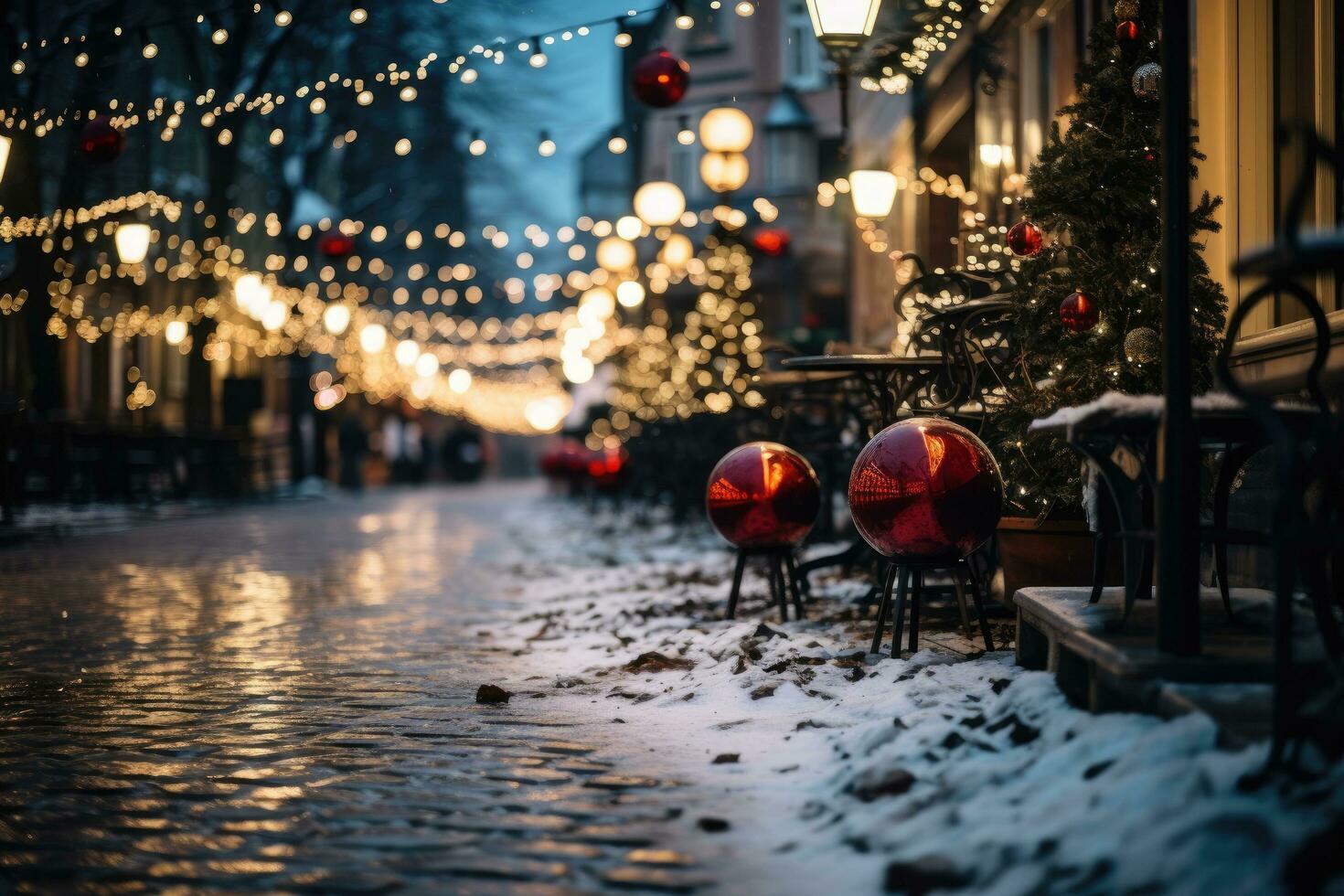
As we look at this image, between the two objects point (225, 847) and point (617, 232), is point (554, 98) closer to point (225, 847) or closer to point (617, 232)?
point (617, 232)

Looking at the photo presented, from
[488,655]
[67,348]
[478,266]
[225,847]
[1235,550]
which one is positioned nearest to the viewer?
[225,847]

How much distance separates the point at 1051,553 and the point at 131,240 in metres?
15.1

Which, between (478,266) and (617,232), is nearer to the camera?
(617,232)

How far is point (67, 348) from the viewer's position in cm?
3019

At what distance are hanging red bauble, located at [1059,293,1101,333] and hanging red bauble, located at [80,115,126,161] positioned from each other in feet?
28.3

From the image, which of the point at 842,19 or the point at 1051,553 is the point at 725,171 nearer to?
the point at 842,19

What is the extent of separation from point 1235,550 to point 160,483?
2451cm

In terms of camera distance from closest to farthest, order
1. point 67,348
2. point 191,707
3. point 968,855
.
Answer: point 968,855 → point 191,707 → point 67,348

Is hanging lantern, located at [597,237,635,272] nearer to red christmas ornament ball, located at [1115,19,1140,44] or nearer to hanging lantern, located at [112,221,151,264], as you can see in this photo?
hanging lantern, located at [112,221,151,264]

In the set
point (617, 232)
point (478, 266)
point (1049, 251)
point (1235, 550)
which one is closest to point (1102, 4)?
point (1049, 251)

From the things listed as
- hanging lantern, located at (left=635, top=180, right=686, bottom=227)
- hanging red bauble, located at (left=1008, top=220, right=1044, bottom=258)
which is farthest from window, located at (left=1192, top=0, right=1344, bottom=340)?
hanging lantern, located at (left=635, top=180, right=686, bottom=227)

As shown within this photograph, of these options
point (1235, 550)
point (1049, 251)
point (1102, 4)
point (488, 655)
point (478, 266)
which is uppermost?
point (478, 266)

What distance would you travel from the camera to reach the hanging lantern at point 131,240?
1908cm

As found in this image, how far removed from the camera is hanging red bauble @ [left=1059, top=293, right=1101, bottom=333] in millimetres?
6512
